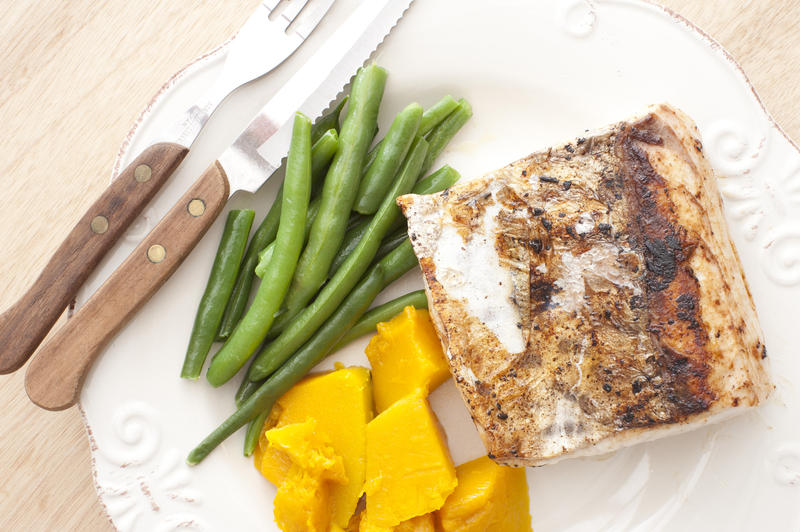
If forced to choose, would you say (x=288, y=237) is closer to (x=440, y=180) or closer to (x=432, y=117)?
(x=440, y=180)

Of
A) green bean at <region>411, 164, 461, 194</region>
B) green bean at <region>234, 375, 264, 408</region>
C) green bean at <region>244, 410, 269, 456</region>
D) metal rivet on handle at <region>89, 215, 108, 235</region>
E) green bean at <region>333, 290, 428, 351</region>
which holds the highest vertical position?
green bean at <region>411, 164, 461, 194</region>

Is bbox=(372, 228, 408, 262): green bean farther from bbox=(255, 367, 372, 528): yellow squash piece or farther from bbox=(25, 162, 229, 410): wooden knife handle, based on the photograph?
bbox=(25, 162, 229, 410): wooden knife handle

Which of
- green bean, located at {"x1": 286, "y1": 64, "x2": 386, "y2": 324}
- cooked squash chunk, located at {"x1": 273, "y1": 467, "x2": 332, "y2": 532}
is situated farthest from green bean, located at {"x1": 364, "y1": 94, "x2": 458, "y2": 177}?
cooked squash chunk, located at {"x1": 273, "y1": 467, "x2": 332, "y2": 532}

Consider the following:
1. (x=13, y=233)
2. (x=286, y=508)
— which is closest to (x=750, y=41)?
(x=286, y=508)

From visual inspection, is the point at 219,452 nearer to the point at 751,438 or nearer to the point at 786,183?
the point at 751,438

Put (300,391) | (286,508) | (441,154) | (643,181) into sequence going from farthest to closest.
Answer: (441,154), (300,391), (286,508), (643,181)

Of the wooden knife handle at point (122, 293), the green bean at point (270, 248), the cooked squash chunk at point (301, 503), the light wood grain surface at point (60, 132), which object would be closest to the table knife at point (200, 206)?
the wooden knife handle at point (122, 293)
